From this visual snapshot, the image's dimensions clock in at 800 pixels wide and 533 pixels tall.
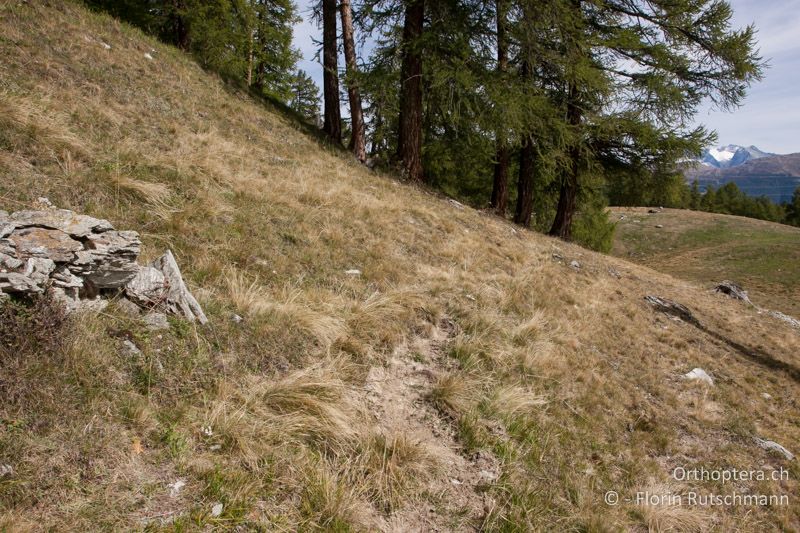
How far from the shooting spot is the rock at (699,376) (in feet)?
21.5

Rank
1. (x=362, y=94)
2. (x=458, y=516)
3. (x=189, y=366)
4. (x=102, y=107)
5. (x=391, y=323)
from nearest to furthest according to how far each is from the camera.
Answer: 1. (x=458, y=516)
2. (x=189, y=366)
3. (x=391, y=323)
4. (x=102, y=107)
5. (x=362, y=94)

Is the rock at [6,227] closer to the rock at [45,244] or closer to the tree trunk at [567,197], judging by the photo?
the rock at [45,244]

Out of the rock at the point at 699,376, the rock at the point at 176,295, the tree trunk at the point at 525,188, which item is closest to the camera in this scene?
the rock at the point at 176,295

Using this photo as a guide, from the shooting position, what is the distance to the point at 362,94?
11.6 meters

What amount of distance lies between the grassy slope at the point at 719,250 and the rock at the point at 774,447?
60.1 feet

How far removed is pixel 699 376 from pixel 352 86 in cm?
965

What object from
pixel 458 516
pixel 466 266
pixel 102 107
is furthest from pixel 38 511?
pixel 102 107

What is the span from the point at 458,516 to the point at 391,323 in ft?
7.08

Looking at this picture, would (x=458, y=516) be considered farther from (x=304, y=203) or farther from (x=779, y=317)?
(x=779, y=317)

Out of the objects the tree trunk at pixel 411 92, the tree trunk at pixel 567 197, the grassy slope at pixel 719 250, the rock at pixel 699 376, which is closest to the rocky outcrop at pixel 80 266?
the rock at pixel 699 376

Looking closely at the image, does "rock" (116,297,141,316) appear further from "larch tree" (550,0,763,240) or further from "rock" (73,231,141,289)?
"larch tree" (550,0,763,240)

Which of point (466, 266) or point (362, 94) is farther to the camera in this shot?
point (362, 94)

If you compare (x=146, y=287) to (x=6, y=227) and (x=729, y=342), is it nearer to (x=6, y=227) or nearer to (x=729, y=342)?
(x=6, y=227)

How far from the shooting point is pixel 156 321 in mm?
3336
